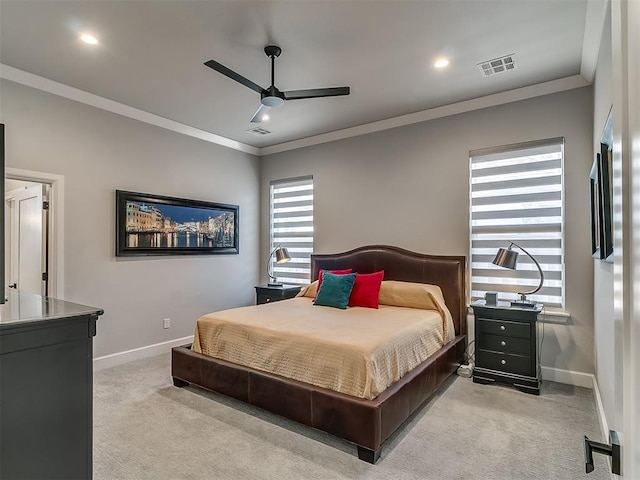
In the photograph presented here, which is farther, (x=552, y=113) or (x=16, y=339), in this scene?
(x=552, y=113)

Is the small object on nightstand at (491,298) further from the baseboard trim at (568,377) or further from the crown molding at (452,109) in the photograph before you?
the crown molding at (452,109)

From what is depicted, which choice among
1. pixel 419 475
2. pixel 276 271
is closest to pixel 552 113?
pixel 419 475

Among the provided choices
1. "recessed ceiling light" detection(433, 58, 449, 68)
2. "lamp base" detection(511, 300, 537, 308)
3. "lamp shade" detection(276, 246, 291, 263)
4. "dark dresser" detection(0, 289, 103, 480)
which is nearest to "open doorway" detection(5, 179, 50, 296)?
"dark dresser" detection(0, 289, 103, 480)

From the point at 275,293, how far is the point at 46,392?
3668mm

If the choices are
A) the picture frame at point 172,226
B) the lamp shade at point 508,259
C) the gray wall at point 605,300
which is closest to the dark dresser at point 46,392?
the picture frame at point 172,226

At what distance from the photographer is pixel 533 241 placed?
12.1 ft

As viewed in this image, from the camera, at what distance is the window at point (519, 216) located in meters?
3.59

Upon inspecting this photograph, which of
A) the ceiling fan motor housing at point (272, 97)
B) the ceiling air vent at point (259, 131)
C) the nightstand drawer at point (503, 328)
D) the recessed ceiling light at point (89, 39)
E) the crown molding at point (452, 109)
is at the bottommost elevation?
the nightstand drawer at point (503, 328)

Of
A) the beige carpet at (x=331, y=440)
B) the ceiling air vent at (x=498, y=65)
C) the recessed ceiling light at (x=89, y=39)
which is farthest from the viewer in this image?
the ceiling air vent at (x=498, y=65)

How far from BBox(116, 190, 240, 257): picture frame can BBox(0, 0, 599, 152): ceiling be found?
119 cm

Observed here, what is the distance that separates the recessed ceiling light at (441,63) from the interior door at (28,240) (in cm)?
404

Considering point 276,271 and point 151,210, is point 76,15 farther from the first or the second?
point 276,271

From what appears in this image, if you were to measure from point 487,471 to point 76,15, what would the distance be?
161 inches

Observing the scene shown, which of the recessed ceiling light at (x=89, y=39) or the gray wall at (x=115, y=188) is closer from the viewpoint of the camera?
the recessed ceiling light at (x=89, y=39)
